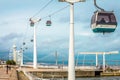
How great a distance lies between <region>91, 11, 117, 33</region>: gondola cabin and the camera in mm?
23094

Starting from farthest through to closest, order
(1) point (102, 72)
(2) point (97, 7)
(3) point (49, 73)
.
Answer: (1) point (102, 72), (3) point (49, 73), (2) point (97, 7)

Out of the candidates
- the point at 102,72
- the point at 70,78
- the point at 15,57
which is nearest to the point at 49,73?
the point at 102,72

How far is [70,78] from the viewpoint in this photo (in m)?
23.6

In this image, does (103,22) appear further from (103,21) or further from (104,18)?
(104,18)

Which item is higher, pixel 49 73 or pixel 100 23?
pixel 100 23

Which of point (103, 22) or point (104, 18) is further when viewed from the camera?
point (104, 18)

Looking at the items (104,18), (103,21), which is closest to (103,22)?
(103,21)

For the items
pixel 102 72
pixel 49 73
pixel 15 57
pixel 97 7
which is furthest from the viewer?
pixel 15 57

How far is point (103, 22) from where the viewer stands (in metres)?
23.1

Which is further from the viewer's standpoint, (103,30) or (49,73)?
(49,73)

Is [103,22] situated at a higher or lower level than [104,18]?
lower

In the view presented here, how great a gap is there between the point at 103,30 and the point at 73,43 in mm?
1813

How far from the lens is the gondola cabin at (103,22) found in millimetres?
23094

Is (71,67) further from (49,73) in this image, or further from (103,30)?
(49,73)
